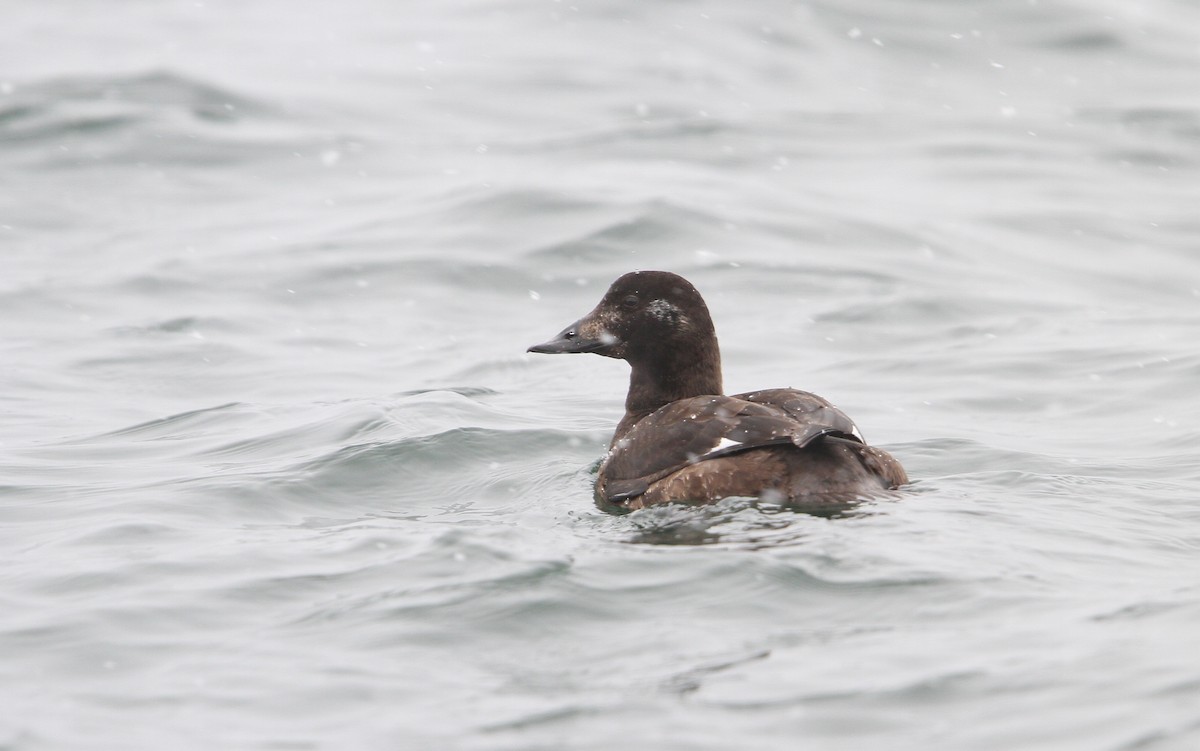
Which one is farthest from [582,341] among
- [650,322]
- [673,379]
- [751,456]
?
[751,456]

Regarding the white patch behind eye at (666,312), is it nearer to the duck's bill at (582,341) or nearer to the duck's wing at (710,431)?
the duck's bill at (582,341)

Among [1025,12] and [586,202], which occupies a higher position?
[1025,12]

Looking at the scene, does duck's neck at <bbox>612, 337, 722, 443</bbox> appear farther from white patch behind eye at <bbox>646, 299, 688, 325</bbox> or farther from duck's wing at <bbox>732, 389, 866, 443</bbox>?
duck's wing at <bbox>732, 389, 866, 443</bbox>

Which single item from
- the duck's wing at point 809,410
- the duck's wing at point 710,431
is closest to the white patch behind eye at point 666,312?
the duck's wing at point 710,431

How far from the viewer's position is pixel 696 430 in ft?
22.7

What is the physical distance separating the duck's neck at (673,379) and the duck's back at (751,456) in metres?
0.52

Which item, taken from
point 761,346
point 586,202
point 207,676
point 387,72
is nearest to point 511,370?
point 761,346

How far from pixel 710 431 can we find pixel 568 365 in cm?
447

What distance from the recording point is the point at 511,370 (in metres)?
10.8

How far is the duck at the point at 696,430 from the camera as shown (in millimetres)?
6574

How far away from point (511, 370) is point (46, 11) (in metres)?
14.0

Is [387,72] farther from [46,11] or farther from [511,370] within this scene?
[511,370]

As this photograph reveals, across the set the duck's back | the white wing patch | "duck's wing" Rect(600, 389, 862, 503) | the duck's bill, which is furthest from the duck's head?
the white wing patch

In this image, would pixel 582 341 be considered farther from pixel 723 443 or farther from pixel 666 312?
pixel 723 443
